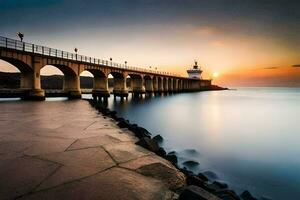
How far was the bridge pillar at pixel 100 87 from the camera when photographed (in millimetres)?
49000

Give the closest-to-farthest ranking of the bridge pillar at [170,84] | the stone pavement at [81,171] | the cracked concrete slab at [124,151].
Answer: the stone pavement at [81,171]
the cracked concrete slab at [124,151]
the bridge pillar at [170,84]

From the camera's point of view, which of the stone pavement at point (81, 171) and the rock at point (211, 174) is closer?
the stone pavement at point (81, 171)

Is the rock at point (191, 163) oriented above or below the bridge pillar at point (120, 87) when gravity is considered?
below

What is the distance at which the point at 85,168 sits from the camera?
4.09 meters

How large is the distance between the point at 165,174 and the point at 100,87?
1864 inches

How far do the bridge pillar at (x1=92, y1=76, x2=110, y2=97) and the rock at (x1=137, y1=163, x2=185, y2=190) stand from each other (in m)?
45.9

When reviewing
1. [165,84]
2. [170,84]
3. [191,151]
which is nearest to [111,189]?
[191,151]

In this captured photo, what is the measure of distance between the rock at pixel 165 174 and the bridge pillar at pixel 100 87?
151 ft

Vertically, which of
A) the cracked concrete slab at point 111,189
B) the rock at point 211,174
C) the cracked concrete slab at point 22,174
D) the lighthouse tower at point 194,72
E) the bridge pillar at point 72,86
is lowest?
the rock at point 211,174

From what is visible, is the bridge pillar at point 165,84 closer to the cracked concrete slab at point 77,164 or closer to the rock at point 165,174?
the cracked concrete slab at point 77,164

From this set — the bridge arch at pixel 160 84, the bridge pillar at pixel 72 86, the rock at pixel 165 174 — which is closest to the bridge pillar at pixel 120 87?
the bridge pillar at pixel 72 86

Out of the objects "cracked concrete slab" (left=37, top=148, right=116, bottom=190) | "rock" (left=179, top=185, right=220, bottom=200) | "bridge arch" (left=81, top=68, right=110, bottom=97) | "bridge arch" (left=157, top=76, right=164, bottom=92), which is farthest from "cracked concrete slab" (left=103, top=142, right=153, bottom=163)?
"bridge arch" (left=157, top=76, right=164, bottom=92)

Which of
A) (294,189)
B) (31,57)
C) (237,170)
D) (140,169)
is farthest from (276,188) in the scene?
(31,57)

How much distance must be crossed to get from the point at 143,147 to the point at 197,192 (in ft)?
11.0
